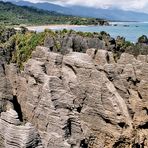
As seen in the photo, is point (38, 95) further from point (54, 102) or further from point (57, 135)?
point (57, 135)

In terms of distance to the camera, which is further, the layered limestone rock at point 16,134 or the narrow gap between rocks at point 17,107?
the narrow gap between rocks at point 17,107

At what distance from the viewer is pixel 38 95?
688 inches

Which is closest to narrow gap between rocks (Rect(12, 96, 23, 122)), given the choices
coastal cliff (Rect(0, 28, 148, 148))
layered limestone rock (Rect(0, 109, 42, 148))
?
coastal cliff (Rect(0, 28, 148, 148))

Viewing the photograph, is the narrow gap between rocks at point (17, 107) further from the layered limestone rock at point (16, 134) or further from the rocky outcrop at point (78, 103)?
the layered limestone rock at point (16, 134)

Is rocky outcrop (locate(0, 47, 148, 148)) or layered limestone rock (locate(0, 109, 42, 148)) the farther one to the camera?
rocky outcrop (locate(0, 47, 148, 148))

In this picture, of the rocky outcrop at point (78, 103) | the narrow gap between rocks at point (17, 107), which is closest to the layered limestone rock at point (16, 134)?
the rocky outcrop at point (78, 103)

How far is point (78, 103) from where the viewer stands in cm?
1786

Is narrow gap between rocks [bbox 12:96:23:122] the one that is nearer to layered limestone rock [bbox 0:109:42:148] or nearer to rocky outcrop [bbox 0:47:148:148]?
rocky outcrop [bbox 0:47:148:148]

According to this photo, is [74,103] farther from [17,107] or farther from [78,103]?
[17,107]

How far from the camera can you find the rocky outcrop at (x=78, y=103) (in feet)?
47.8

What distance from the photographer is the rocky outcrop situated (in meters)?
14.6

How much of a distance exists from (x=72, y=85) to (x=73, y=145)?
14.1 ft

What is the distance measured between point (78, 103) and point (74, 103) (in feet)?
1.81

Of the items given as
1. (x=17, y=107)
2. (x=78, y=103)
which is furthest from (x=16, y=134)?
(x=17, y=107)
